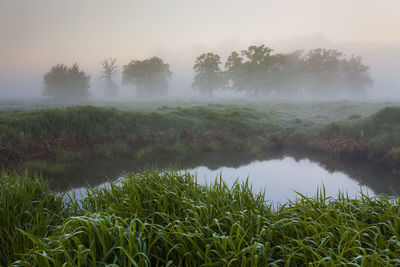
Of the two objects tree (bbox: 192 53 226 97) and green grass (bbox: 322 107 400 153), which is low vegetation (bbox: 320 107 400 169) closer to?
green grass (bbox: 322 107 400 153)

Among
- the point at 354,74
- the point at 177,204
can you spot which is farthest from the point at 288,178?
→ the point at 354,74

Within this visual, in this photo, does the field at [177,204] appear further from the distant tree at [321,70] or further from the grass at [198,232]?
the distant tree at [321,70]

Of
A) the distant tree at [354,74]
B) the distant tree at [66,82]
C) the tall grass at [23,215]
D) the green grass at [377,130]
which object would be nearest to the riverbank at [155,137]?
the green grass at [377,130]

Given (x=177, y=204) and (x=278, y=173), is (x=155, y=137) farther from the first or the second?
(x=177, y=204)

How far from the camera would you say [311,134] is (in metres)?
15.4

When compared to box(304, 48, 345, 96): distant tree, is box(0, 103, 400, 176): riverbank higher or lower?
lower

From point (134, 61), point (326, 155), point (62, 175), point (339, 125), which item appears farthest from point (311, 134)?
point (134, 61)

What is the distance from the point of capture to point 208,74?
223ft

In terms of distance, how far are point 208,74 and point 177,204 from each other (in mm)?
66515

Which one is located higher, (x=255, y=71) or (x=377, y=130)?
(x=255, y=71)

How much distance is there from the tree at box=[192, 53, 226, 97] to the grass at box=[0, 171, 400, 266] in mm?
65086

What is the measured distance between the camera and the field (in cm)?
262

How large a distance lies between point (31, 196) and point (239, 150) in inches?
418

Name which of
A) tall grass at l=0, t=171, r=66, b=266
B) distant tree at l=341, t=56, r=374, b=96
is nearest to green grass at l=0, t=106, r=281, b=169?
tall grass at l=0, t=171, r=66, b=266
